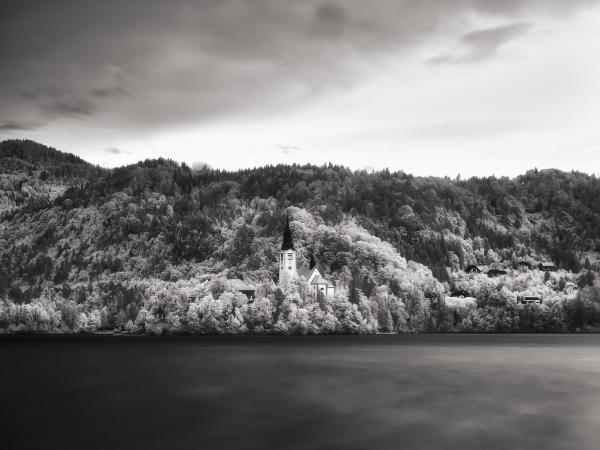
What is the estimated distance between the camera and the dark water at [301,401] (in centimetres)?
3997

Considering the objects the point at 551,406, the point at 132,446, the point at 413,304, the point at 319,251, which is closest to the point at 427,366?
the point at 551,406

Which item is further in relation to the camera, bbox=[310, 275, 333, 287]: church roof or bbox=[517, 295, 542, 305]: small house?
bbox=[517, 295, 542, 305]: small house

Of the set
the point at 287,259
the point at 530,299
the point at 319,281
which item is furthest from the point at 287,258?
the point at 530,299

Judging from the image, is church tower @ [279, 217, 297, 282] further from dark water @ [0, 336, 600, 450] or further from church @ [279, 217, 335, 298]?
dark water @ [0, 336, 600, 450]

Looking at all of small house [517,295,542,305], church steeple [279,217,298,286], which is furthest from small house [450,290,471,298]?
church steeple [279,217,298,286]

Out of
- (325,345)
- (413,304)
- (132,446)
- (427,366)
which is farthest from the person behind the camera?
(413,304)

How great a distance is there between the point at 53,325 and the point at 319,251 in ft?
236

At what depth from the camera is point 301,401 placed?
180 ft

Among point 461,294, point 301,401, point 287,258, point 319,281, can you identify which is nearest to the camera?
point 301,401

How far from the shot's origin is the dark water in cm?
3997

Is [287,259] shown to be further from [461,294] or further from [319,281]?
[461,294]

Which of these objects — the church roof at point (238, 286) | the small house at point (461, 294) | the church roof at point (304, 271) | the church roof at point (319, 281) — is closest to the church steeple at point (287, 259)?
the church roof at point (304, 271)

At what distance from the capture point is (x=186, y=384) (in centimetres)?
6588

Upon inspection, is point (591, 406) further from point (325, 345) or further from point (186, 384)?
point (325, 345)
